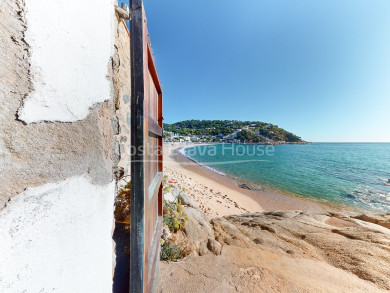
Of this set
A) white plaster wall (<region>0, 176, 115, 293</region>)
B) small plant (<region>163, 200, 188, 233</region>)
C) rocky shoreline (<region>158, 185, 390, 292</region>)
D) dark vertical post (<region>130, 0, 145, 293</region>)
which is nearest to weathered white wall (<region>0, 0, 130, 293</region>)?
white plaster wall (<region>0, 176, 115, 293</region>)

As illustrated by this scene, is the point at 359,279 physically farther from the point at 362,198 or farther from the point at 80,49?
the point at 362,198

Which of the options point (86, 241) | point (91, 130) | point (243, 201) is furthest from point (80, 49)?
point (243, 201)

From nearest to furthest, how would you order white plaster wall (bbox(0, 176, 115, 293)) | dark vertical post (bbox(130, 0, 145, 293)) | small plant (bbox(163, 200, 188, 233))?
white plaster wall (bbox(0, 176, 115, 293)) → dark vertical post (bbox(130, 0, 145, 293)) → small plant (bbox(163, 200, 188, 233))

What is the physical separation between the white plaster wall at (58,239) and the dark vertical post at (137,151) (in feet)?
0.55

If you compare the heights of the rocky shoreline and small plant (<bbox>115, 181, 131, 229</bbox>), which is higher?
small plant (<bbox>115, 181, 131, 229</bbox>)

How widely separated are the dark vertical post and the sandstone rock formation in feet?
4.54

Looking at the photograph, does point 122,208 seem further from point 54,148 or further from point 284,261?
point 284,261

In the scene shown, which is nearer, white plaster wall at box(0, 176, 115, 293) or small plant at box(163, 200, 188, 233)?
white plaster wall at box(0, 176, 115, 293)

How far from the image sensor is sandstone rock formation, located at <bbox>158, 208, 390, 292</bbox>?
222 centimetres

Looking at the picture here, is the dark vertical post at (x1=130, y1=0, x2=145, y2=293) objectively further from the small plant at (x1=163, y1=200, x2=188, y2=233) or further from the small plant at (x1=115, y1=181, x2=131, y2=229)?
the small plant at (x1=163, y1=200, x2=188, y2=233)

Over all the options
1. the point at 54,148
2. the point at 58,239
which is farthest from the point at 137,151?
the point at 58,239

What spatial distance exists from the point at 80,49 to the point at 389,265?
17.7ft

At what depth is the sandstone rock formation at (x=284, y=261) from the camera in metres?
2.22

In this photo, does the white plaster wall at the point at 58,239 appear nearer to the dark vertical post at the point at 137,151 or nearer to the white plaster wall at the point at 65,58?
the dark vertical post at the point at 137,151
